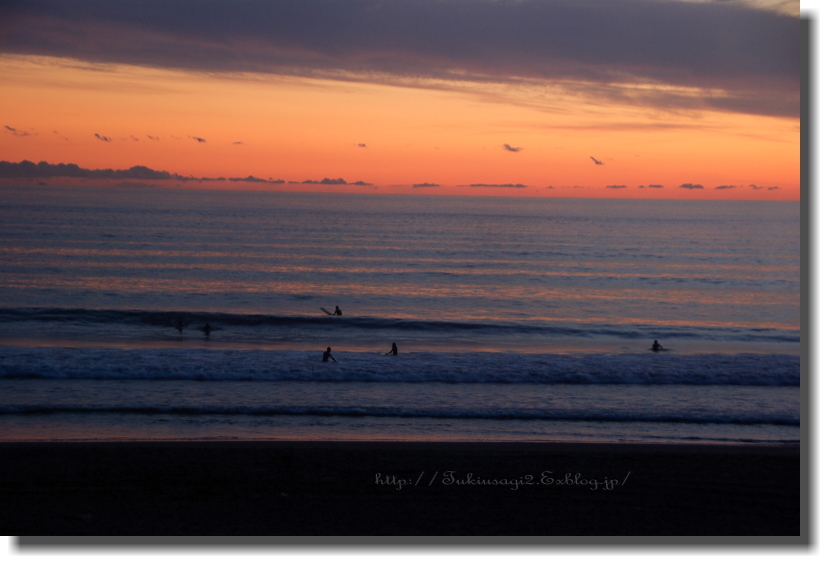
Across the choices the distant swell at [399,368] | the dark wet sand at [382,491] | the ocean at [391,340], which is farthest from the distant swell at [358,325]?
the dark wet sand at [382,491]

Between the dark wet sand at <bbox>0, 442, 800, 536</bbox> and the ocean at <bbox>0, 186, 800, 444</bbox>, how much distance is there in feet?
3.51

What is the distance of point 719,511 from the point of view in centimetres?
589

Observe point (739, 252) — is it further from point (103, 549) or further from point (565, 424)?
point (103, 549)

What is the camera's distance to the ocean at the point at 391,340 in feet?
29.9

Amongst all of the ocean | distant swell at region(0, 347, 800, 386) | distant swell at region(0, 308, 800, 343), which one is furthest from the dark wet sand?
distant swell at region(0, 308, 800, 343)

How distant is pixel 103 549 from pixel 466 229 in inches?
2093

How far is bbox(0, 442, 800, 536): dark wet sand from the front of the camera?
5.57 m

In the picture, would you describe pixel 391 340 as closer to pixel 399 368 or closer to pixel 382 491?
pixel 399 368

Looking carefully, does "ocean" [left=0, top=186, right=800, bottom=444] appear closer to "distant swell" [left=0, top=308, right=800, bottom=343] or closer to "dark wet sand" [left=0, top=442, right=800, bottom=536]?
"distant swell" [left=0, top=308, right=800, bottom=343]

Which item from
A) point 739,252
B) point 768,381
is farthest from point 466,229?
point 768,381

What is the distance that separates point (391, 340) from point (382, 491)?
10.8 meters

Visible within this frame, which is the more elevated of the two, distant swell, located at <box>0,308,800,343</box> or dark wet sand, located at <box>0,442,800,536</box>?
distant swell, located at <box>0,308,800,343</box>

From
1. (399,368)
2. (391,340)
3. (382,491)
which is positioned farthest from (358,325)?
(382,491)

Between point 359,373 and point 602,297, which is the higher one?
point 602,297
